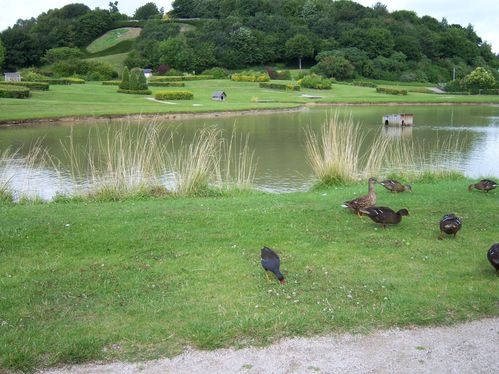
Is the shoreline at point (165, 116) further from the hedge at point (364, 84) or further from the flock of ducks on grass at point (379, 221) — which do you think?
the hedge at point (364, 84)

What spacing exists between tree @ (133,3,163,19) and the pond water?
4249 inches

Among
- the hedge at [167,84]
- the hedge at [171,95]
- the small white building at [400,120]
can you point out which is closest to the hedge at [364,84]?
the hedge at [167,84]

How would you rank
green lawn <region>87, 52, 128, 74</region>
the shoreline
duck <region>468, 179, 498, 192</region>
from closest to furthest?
duck <region>468, 179, 498, 192</region>
the shoreline
green lawn <region>87, 52, 128, 74</region>

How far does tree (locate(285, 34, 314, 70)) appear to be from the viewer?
293 feet

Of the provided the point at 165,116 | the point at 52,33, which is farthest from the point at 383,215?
the point at 52,33

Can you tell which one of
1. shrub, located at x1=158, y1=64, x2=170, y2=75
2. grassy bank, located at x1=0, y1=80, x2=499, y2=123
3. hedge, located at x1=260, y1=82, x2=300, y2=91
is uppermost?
shrub, located at x1=158, y1=64, x2=170, y2=75

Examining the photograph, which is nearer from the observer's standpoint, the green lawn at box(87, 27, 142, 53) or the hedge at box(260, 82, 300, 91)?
the hedge at box(260, 82, 300, 91)

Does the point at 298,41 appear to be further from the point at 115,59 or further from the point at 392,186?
the point at 392,186

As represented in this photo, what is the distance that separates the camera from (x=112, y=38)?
10769 centimetres

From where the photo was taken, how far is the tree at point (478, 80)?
219 feet

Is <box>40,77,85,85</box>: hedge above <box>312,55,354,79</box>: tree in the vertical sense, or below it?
below

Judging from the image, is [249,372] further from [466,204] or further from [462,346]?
[466,204]

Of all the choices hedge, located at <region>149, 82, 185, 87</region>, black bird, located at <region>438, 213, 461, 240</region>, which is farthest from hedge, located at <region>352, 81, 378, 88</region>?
black bird, located at <region>438, 213, 461, 240</region>

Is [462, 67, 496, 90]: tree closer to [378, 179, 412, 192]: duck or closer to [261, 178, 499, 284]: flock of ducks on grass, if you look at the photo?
[378, 179, 412, 192]: duck
